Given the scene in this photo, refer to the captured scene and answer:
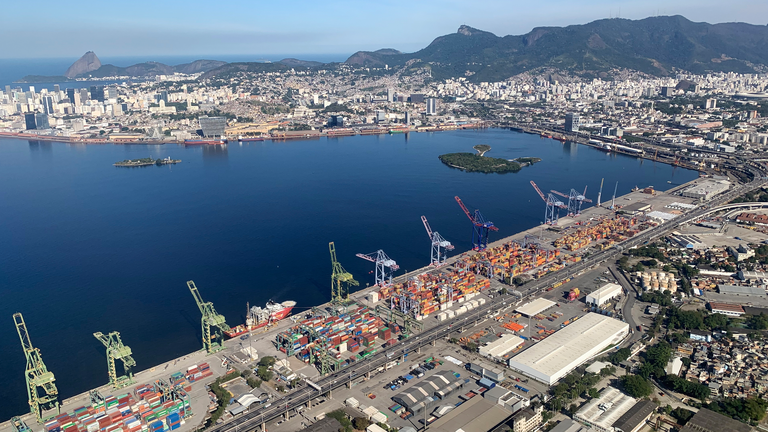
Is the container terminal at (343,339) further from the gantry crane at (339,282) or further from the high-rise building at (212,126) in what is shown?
the high-rise building at (212,126)

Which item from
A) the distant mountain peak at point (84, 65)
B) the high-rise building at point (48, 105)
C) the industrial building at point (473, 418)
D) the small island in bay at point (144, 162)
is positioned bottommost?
the industrial building at point (473, 418)

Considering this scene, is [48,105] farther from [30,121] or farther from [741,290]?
[741,290]

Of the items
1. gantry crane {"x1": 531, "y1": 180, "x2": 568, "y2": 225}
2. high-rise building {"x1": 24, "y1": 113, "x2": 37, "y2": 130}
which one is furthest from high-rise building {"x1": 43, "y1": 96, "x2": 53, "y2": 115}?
gantry crane {"x1": 531, "y1": 180, "x2": 568, "y2": 225}

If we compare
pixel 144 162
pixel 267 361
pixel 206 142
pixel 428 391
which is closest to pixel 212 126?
pixel 206 142

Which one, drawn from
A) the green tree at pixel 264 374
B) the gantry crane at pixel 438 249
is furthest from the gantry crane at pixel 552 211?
the green tree at pixel 264 374

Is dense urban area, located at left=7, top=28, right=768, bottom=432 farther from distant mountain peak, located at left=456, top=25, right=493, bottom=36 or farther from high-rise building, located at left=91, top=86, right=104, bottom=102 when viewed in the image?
distant mountain peak, located at left=456, top=25, right=493, bottom=36

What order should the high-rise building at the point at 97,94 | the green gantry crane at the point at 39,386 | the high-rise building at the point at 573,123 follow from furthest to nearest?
1. the high-rise building at the point at 97,94
2. the high-rise building at the point at 573,123
3. the green gantry crane at the point at 39,386
